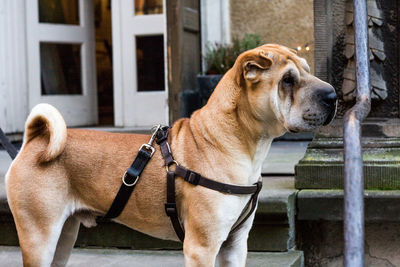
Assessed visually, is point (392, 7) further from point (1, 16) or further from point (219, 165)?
point (1, 16)

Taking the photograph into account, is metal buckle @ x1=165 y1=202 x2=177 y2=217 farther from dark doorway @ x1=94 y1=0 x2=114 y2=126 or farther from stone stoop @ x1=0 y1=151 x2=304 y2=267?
dark doorway @ x1=94 y1=0 x2=114 y2=126

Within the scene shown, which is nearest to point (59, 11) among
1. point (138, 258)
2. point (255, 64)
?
point (138, 258)

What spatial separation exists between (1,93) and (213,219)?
3.77m

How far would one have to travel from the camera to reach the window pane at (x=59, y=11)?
6.00m

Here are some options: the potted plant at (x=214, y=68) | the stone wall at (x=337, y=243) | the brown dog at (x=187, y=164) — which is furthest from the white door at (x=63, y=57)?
the brown dog at (x=187, y=164)

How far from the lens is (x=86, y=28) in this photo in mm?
6289

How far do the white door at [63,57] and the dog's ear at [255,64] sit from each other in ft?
13.0

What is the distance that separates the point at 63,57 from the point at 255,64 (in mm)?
4359

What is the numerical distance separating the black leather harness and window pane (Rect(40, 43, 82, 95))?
3861 millimetres

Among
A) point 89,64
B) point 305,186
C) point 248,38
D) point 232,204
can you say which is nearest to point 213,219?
point 232,204

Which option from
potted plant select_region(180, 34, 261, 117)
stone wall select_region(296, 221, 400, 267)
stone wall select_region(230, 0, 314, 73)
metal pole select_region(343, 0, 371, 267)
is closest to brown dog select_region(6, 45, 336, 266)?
metal pole select_region(343, 0, 371, 267)

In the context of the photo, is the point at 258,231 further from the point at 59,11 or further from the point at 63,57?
the point at 59,11

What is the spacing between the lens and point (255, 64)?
2180 millimetres

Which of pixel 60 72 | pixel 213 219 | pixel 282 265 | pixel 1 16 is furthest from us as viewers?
pixel 60 72
